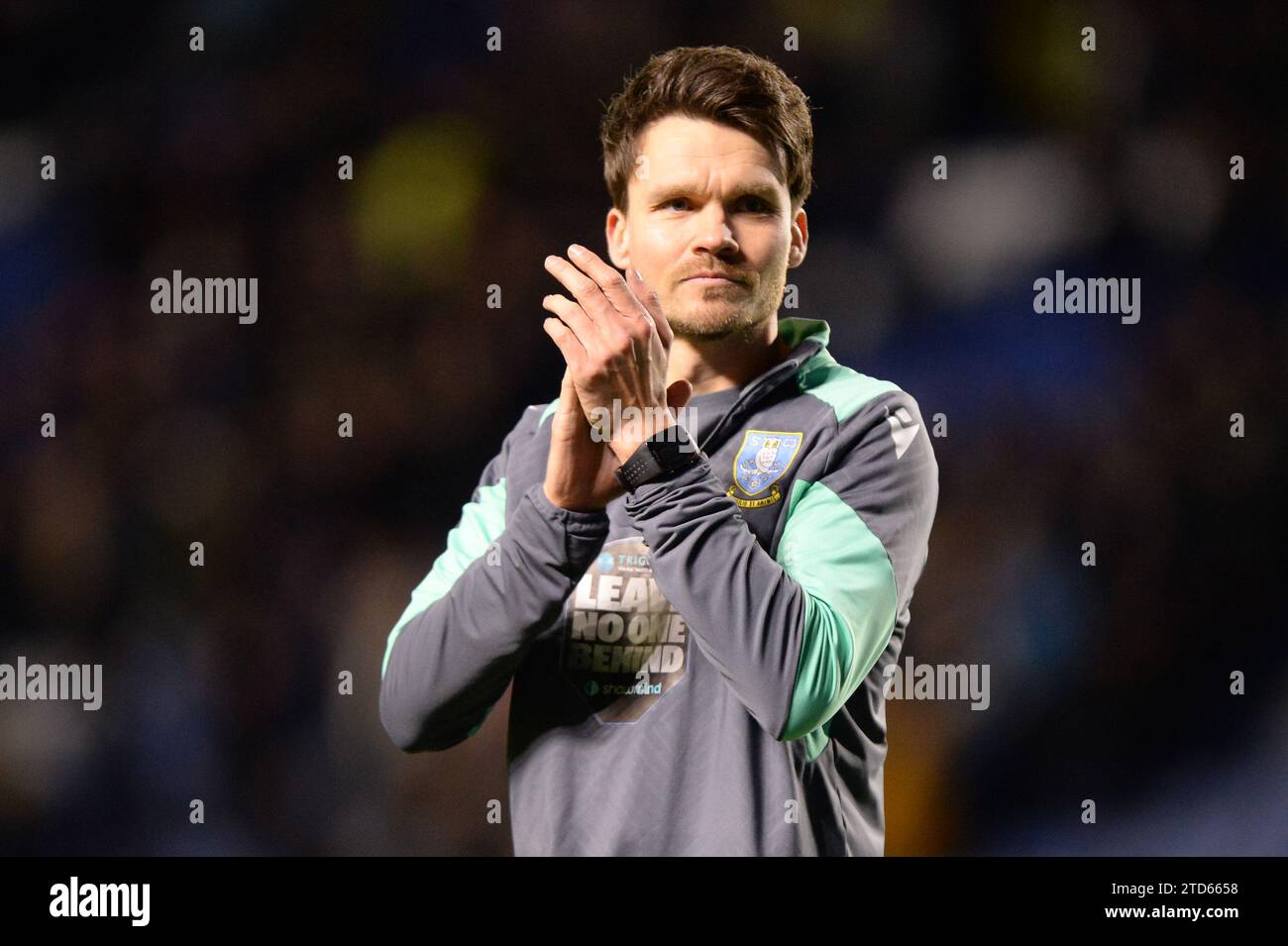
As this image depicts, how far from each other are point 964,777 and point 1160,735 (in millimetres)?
455

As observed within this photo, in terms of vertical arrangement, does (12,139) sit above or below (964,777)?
above

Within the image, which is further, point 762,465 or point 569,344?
point 762,465

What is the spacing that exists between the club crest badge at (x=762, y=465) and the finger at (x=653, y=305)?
23cm

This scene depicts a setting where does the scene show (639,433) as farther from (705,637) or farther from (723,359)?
(723,359)

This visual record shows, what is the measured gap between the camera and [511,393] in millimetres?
2895

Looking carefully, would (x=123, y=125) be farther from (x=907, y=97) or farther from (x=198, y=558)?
(x=907, y=97)

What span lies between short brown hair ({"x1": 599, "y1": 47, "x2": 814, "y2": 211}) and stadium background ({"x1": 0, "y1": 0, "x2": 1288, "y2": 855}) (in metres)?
0.89

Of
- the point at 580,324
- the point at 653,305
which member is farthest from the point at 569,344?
the point at 653,305

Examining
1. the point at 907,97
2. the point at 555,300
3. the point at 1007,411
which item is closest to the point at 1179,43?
the point at 907,97

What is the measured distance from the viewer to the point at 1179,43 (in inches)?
116

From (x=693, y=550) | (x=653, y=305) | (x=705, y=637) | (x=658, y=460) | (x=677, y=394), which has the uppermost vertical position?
(x=653, y=305)

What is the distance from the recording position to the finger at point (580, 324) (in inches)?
58.7

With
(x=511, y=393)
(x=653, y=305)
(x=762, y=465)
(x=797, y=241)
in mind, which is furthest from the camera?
(x=511, y=393)

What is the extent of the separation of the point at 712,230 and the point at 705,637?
0.59 meters
